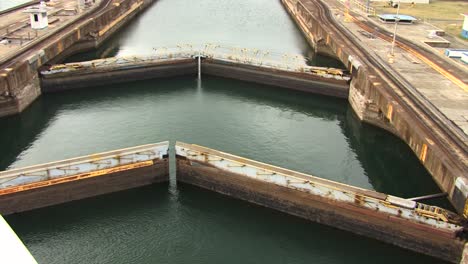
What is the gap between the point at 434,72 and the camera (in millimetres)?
47656

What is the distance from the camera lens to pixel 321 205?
1156 inches

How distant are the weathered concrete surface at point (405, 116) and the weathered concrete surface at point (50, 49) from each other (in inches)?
1367

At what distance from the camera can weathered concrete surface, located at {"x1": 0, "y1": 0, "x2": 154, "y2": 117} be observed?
4463cm

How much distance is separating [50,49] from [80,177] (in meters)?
29.1

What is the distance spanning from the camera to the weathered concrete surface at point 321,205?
1047 inches

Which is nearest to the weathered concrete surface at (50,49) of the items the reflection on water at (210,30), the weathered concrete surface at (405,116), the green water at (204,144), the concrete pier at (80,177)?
the green water at (204,144)

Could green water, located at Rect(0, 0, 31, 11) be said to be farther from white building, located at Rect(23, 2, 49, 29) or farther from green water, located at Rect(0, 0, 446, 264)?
white building, located at Rect(23, 2, 49, 29)

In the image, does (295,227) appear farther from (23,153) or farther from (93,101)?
(93,101)

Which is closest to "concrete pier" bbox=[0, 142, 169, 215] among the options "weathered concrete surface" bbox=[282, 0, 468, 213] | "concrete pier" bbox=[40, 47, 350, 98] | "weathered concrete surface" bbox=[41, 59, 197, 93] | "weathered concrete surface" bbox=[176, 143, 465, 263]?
"weathered concrete surface" bbox=[176, 143, 465, 263]

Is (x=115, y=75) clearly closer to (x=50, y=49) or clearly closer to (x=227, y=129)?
(x=50, y=49)

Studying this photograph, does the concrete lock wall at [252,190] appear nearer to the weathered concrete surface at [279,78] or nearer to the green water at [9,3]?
the weathered concrete surface at [279,78]

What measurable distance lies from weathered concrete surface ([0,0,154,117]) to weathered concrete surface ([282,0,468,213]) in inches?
1367

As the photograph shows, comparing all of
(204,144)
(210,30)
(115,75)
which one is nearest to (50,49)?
(115,75)

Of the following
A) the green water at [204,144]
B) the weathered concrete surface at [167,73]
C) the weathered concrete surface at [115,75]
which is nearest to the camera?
the green water at [204,144]
